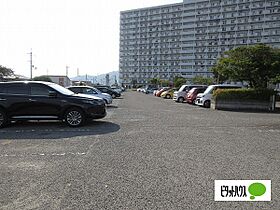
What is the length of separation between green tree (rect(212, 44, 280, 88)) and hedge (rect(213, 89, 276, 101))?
112 cm

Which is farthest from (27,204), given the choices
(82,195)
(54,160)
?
(54,160)

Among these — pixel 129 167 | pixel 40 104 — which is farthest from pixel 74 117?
pixel 129 167

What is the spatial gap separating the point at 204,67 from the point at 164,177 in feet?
329

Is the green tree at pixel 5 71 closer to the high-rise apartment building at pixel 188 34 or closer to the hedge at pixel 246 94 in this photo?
the hedge at pixel 246 94

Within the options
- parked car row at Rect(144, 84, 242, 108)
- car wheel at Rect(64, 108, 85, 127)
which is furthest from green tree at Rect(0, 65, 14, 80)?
car wheel at Rect(64, 108, 85, 127)

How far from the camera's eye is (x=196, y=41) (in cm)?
10281

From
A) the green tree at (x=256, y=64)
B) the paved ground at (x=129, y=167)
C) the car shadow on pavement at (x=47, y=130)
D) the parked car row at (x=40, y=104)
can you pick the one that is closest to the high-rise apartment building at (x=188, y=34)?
the green tree at (x=256, y=64)

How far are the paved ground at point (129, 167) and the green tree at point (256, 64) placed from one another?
10.3 meters

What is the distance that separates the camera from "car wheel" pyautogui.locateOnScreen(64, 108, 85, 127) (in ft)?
31.5

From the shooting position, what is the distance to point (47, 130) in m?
8.95

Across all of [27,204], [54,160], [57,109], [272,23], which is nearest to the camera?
[27,204]

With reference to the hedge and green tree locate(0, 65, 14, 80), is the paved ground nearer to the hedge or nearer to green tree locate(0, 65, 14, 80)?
the hedge

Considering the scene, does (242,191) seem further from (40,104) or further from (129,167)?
(40,104)

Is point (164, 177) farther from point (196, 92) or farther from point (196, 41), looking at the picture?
point (196, 41)
